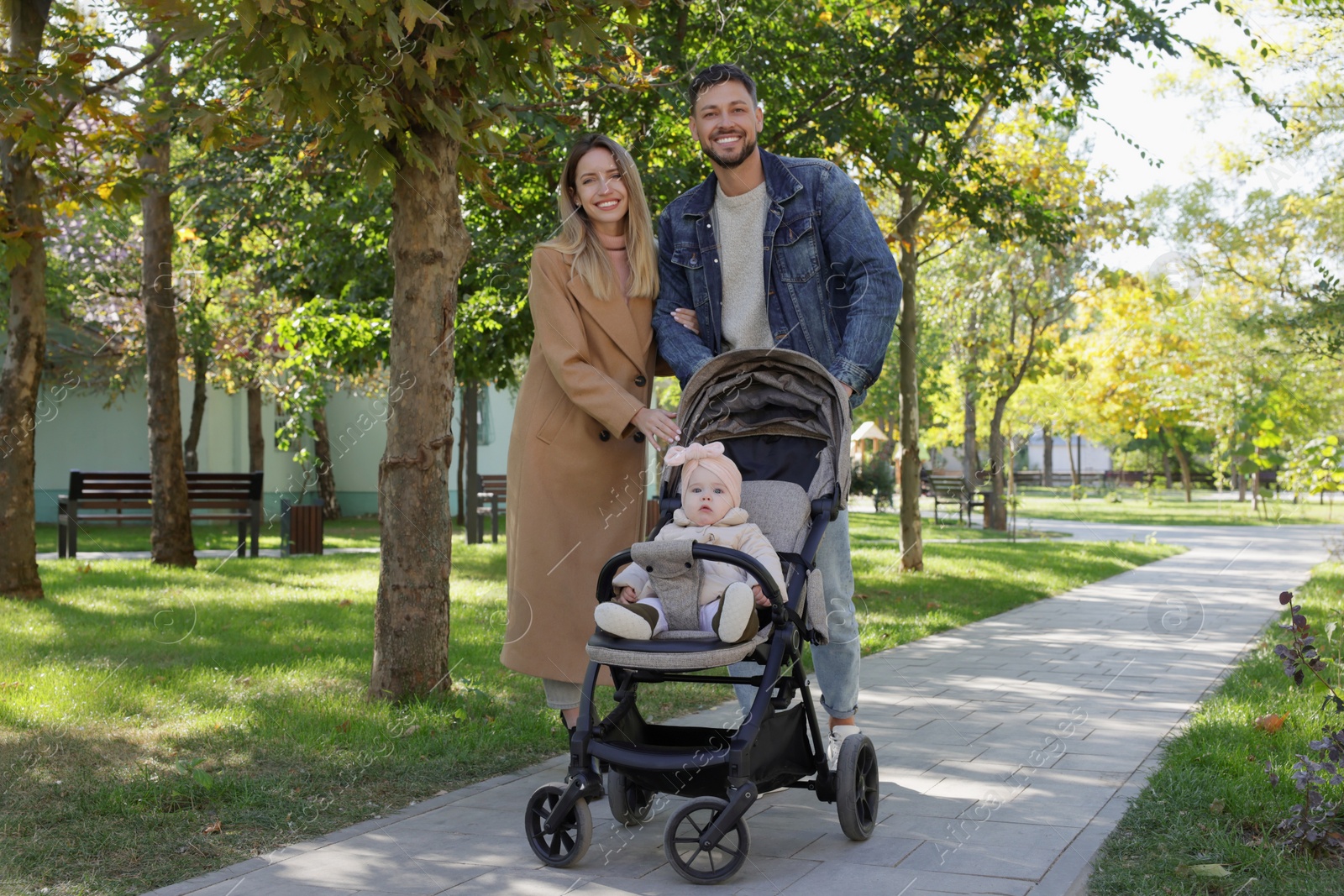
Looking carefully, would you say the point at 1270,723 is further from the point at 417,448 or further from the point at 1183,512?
the point at 1183,512

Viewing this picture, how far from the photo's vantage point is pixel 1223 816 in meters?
4.00

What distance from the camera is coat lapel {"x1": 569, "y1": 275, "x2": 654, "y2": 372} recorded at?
4453mm

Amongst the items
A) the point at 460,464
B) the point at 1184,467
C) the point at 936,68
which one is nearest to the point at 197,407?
the point at 460,464

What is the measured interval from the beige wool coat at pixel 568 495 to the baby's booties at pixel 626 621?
106 cm

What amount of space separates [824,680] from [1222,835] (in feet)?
4.51

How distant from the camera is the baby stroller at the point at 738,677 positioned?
3.37 metres

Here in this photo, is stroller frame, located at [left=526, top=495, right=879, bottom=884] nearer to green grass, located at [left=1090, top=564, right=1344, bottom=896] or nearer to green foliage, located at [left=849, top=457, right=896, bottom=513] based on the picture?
green grass, located at [left=1090, top=564, right=1344, bottom=896]

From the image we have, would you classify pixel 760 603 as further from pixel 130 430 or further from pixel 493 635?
pixel 130 430

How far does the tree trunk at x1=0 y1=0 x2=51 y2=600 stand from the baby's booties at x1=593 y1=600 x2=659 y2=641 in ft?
24.1

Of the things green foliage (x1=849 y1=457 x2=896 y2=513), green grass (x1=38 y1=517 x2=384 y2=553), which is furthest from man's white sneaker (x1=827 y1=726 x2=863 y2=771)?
green foliage (x1=849 y1=457 x2=896 y2=513)

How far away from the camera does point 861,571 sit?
13.2 m

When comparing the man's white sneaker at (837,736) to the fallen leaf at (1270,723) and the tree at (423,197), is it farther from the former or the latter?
the tree at (423,197)

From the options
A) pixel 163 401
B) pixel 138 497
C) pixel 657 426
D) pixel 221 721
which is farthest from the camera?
pixel 138 497

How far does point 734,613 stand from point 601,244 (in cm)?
177
